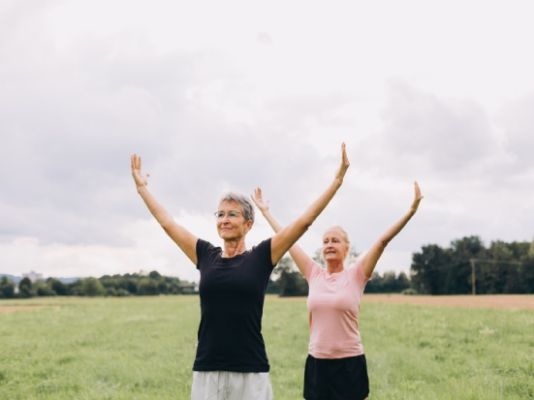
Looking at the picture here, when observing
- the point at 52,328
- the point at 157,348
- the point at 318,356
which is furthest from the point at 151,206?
the point at 52,328

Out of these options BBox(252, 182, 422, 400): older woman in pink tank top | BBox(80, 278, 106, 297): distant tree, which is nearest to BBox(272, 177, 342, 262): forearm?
BBox(252, 182, 422, 400): older woman in pink tank top

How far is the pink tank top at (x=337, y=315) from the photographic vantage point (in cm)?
536

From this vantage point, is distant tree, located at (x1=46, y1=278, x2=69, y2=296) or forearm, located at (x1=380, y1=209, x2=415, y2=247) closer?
forearm, located at (x1=380, y1=209, x2=415, y2=247)

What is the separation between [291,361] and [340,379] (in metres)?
7.64

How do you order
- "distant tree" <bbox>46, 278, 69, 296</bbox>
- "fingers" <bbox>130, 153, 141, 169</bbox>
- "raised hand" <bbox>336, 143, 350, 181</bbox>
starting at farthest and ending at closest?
1. "distant tree" <bbox>46, 278, 69, 296</bbox>
2. "fingers" <bbox>130, 153, 141, 169</bbox>
3. "raised hand" <bbox>336, 143, 350, 181</bbox>

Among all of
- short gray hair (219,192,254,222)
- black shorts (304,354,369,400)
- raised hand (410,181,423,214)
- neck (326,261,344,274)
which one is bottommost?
black shorts (304,354,369,400)

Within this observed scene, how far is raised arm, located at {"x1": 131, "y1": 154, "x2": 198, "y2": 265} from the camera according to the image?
13.2 feet

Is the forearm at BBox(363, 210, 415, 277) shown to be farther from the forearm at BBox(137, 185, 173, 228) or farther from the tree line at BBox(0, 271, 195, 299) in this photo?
the tree line at BBox(0, 271, 195, 299)

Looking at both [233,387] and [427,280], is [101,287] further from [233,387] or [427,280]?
[233,387]

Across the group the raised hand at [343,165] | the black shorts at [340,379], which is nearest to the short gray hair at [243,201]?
the raised hand at [343,165]

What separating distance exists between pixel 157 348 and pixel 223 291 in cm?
1264

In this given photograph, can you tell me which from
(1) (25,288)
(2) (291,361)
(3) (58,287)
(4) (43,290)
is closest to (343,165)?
(2) (291,361)

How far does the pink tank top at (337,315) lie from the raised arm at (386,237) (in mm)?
102

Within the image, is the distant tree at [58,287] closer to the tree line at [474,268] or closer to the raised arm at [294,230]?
the tree line at [474,268]
